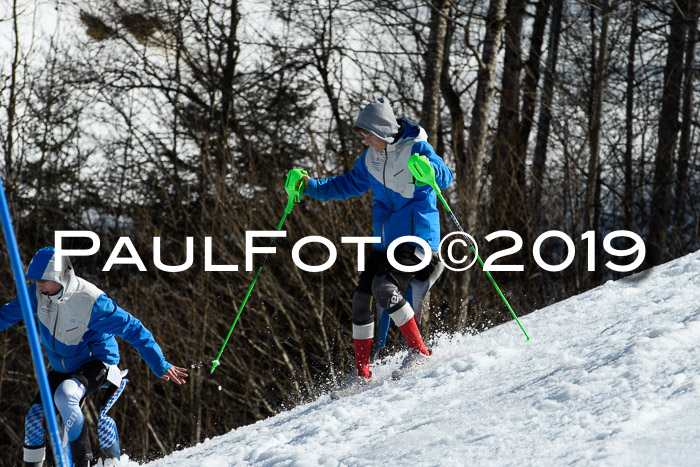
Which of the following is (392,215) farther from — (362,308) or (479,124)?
(479,124)

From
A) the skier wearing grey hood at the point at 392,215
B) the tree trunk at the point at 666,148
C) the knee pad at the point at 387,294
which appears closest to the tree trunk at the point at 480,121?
the tree trunk at the point at 666,148

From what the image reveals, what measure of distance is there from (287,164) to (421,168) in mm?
10845

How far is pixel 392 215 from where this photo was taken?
454 cm

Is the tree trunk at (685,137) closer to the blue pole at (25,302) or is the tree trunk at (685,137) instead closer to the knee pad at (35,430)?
the knee pad at (35,430)

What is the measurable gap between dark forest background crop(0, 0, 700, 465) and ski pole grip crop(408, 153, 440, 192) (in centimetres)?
660

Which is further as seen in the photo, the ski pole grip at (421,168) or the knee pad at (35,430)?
the ski pole grip at (421,168)

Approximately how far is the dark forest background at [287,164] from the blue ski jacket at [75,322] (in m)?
6.92

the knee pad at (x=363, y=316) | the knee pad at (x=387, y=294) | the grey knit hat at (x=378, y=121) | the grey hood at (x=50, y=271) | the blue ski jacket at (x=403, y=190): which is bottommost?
the knee pad at (x=363, y=316)

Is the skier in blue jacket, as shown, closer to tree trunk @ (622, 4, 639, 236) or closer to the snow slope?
the snow slope

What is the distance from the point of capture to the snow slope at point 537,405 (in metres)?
2.60

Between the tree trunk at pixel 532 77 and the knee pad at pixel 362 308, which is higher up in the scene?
the tree trunk at pixel 532 77

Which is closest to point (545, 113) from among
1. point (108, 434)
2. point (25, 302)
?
point (108, 434)

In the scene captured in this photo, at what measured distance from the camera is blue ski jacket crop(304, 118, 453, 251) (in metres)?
4.44

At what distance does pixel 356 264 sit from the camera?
40.7 feet
